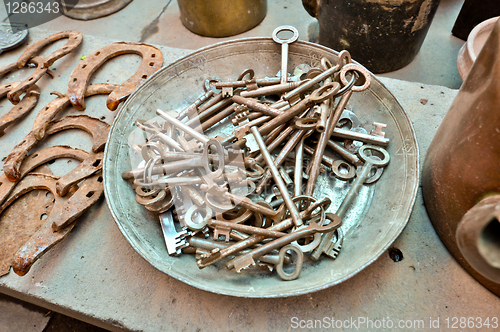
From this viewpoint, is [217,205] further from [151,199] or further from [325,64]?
[325,64]

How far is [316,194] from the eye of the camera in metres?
1.47

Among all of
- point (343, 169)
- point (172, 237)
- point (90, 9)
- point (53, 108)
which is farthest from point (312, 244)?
point (90, 9)

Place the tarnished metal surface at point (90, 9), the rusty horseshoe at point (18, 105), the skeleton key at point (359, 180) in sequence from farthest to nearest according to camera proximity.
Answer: the tarnished metal surface at point (90, 9), the rusty horseshoe at point (18, 105), the skeleton key at point (359, 180)

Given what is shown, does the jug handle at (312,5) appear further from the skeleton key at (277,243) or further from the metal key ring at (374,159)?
the skeleton key at (277,243)

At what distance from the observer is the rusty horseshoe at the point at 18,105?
6.54 ft

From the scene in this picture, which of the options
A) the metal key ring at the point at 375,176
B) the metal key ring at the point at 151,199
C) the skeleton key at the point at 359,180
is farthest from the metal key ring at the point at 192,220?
the metal key ring at the point at 375,176

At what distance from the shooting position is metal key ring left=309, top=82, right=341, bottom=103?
1.38m

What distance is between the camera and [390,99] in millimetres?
1489

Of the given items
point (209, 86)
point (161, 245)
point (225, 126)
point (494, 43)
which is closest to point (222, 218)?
point (161, 245)

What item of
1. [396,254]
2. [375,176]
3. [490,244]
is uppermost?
[490,244]

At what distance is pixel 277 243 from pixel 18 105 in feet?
6.75

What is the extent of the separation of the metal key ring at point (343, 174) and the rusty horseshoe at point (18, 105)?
2.04 m

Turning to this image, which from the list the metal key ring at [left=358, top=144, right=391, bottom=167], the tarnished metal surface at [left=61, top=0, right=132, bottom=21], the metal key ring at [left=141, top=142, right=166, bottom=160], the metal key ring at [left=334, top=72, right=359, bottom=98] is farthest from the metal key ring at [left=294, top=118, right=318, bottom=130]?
the tarnished metal surface at [left=61, top=0, right=132, bottom=21]

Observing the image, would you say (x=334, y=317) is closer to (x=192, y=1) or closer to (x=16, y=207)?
(x=16, y=207)
